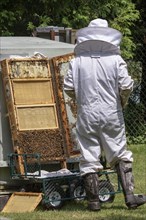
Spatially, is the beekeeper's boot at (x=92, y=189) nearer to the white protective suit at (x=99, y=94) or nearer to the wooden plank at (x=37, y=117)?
the white protective suit at (x=99, y=94)

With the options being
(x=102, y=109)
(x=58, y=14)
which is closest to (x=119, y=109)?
(x=102, y=109)

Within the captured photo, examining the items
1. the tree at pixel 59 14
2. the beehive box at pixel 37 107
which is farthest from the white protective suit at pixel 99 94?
the tree at pixel 59 14

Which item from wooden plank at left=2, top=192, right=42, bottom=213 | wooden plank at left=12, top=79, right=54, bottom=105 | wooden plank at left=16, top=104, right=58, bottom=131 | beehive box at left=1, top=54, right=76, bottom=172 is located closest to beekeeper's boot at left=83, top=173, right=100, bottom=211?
wooden plank at left=2, top=192, right=42, bottom=213

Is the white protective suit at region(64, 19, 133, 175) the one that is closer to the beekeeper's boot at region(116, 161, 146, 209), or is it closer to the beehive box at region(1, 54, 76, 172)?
the beekeeper's boot at region(116, 161, 146, 209)

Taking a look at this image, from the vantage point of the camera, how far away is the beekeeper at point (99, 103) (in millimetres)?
6750

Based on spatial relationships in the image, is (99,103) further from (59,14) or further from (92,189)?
(59,14)

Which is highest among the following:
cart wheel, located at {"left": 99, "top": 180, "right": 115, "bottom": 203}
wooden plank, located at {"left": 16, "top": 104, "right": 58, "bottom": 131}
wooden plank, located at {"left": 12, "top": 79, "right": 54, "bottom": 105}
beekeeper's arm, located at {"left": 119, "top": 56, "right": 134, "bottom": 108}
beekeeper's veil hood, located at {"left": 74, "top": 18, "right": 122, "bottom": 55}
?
beekeeper's veil hood, located at {"left": 74, "top": 18, "right": 122, "bottom": 55}

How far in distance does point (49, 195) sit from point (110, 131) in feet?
3.34

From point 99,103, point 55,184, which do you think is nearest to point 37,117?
point 55,184

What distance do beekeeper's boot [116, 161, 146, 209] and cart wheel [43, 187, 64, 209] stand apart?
75 centimetres

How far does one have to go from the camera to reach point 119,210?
6852 millimetres

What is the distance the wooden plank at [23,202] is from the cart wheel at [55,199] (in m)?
0.10

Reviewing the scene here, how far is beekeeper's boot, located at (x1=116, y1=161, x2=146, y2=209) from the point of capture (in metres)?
6.78

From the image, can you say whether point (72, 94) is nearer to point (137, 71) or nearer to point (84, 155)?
point (84, 155)
